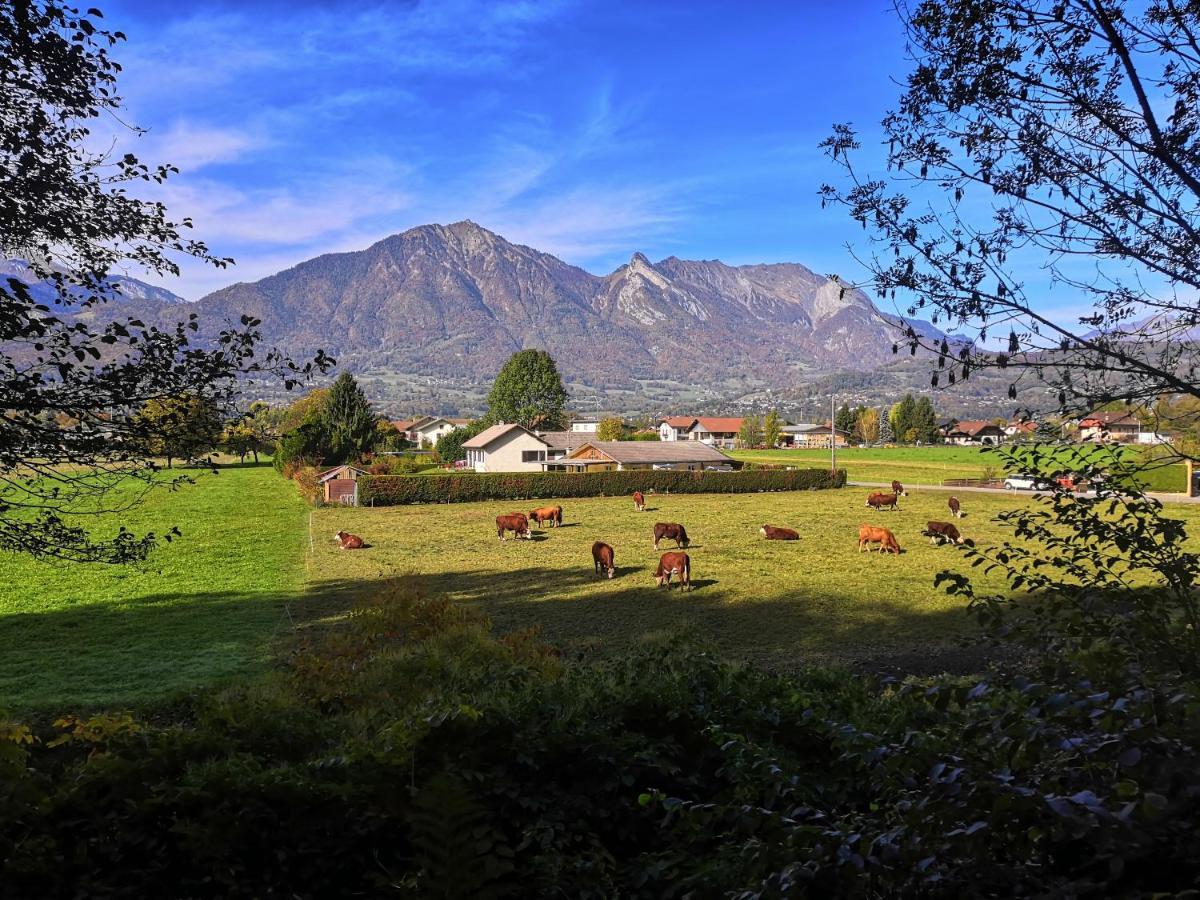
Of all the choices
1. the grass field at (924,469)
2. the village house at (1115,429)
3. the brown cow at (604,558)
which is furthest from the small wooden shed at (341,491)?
the village house at (1115,429)

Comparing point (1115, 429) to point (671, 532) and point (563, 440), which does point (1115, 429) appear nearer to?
point (671, 532)

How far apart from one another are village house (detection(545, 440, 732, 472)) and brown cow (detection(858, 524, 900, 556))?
33998mm

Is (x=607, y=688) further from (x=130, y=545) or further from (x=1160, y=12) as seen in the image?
(x=1160, y=12)

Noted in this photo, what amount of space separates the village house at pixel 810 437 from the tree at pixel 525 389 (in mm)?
59285

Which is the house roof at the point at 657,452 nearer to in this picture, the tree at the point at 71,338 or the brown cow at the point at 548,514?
the brown cow at the point at 548,514

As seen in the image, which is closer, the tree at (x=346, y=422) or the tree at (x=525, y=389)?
the tree at (x=346, y=422)

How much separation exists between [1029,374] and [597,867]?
3490 mm

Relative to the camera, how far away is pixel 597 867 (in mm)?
3723

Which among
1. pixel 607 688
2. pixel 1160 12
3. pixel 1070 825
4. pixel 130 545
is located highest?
pixel 1160 12

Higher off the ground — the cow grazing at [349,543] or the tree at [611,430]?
the tree at [611,430]

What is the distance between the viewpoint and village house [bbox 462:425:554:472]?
6328cm

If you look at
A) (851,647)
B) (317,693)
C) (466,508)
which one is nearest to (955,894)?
(317,693)

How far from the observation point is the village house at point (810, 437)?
140925mm

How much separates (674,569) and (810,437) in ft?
498
